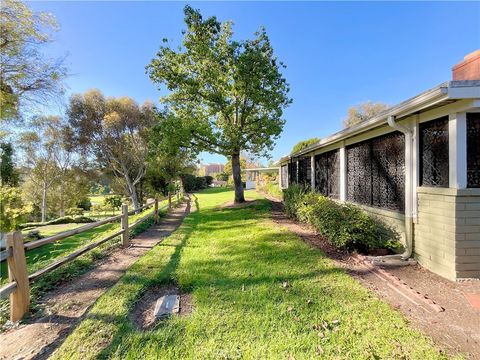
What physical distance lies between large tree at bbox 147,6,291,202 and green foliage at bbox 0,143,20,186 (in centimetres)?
1272

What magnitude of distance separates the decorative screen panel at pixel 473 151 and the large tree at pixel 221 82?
876 cm

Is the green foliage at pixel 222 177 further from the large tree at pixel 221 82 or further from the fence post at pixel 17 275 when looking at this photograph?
the fence post at pixel 17 275

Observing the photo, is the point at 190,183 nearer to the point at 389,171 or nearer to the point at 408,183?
the point at 389,171

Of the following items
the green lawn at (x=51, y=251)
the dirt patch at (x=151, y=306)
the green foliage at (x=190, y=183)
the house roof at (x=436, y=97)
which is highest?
the house roof at (x=436, y=97)

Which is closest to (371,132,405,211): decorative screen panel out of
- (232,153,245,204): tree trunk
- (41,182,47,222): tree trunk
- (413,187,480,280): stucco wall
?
(413,187,480,280): stucco wall

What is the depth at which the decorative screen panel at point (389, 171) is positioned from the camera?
5000 mm

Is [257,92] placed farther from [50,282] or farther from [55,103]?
[50,282]

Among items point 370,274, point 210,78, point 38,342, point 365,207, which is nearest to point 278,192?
point 210,78

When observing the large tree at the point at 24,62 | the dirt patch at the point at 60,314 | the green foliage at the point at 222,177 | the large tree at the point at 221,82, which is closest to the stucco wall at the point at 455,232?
the dirt patch at the point at 60,314

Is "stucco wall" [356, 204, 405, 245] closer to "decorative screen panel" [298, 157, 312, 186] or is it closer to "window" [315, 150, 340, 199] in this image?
"window" [315, 150, 340, 199]

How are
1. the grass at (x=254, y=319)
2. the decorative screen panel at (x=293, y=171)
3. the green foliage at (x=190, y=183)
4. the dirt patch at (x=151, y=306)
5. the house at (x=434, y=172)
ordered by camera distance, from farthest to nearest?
1. the green foliage at (x=190, y=183)
2. the decorative screen panel at (x=293, y=171)
3. the house at (x=434, y=172)
4. the dirt patch at (x=151, y=306)
5. the grass at (x=254, y=319)

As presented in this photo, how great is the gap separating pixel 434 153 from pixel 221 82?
32.0 ft

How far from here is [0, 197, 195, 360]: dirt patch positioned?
2.38 m

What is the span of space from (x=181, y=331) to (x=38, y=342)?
58.4 inches
